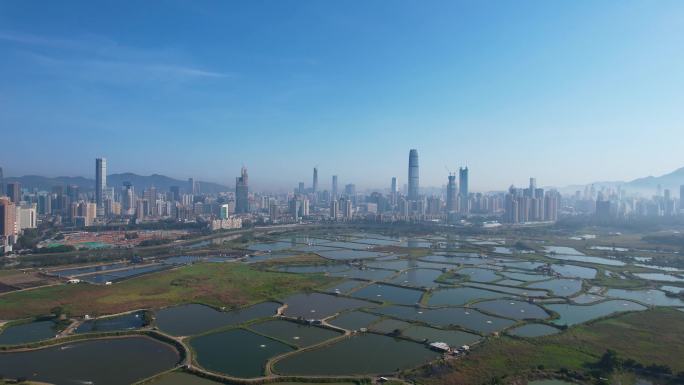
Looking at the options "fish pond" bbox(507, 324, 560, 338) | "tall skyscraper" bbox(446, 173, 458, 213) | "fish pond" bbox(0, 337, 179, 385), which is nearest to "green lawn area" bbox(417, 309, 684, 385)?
"fish pond" bbox(507, 324, 560, 338)

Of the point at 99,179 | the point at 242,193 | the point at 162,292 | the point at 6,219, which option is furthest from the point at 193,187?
the point at 162,292

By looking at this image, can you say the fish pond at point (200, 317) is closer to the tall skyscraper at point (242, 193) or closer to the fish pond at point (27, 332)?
the fish pond at point (27, 332)

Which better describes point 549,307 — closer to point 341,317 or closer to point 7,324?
point 341,317

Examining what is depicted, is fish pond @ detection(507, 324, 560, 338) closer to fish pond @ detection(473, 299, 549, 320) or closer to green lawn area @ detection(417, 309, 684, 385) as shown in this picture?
→ green lawn area @ detection(417, 309, 684, 385)

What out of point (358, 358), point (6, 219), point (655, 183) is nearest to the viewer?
point (358, 358)

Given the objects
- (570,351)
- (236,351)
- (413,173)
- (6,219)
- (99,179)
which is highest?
(413,173)

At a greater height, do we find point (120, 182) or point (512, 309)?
point (120, 182)

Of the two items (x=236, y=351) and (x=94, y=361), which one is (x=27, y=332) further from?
(x=236, y=351)
